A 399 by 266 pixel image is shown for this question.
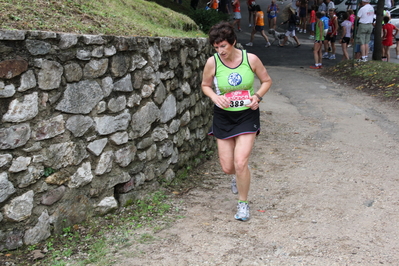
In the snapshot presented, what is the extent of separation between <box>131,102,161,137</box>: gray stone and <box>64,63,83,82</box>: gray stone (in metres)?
0.84

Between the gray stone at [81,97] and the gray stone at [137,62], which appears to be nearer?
the gray stone at [81,97]

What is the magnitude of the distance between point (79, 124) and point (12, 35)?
95cm

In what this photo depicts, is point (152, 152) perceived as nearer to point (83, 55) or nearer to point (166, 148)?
point (166, 148)

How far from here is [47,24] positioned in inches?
171

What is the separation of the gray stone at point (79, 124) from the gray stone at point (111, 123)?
95 mm

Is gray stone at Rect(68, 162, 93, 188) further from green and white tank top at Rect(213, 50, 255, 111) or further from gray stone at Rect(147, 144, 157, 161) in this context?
green and white tank top at Rect(213, 50, 255, 111)

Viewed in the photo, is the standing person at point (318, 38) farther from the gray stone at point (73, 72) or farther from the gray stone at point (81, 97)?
the gray stone at point (73, 72)

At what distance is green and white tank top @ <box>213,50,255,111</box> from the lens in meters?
4.29

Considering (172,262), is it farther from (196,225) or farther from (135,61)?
(135,61)

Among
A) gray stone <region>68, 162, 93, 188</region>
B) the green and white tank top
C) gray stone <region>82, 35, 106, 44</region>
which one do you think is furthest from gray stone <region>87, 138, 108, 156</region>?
the green and white tank top

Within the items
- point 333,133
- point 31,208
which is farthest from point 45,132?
point 333,133

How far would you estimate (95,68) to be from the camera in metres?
4.08

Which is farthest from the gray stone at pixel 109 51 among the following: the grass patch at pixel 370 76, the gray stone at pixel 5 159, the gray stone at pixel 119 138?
the grass patch at pixel 370 76

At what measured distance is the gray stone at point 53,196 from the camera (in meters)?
3.74
